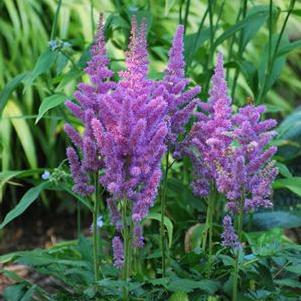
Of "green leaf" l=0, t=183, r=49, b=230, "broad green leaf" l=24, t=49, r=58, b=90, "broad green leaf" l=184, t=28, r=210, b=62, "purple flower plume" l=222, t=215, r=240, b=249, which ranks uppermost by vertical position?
"broad green leaf" l=184, t=28, r=210, b=62

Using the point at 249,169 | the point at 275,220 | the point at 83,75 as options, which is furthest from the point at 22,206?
the point at 83,75

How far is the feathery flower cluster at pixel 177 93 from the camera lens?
6.07 ft

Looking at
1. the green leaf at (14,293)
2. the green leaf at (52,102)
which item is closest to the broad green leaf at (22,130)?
the green leaf at (52,102)

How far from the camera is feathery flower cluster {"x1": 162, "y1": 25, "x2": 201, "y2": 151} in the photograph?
1849 millimetres

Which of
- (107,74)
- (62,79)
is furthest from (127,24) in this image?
(107,74)

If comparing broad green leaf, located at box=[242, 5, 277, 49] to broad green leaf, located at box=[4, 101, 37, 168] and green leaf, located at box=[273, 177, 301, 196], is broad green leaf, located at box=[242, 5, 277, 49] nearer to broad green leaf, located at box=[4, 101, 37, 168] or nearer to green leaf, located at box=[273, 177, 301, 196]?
green leaf, located at box=[273, 177, 301, 196]

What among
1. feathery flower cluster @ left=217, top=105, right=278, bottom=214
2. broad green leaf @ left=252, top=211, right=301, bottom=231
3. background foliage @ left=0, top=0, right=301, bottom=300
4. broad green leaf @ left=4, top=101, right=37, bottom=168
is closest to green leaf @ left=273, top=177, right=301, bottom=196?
background foliage @ left=0, top=0, right=301, bottom=300

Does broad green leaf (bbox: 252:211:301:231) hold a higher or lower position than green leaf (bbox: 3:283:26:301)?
higher

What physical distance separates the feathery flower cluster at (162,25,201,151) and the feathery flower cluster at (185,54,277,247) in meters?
0.05

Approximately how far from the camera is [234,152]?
1.81m

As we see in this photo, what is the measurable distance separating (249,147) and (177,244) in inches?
39.1

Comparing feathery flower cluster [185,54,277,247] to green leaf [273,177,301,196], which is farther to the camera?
green leaf [273,177,301,196]

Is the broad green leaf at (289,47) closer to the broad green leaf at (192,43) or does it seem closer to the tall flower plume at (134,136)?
the broad green leaf at (192,43)

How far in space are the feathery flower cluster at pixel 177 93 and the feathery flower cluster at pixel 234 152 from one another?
0.05 meters
